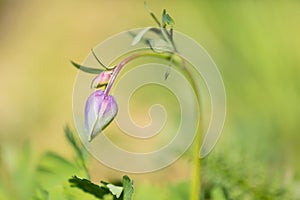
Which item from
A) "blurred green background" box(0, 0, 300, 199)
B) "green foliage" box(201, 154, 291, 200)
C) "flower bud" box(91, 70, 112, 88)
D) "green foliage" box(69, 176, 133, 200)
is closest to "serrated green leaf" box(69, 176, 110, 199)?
"green foliage" box(69, 176, 133, 200)

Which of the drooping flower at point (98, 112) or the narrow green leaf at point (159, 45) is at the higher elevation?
the narrow green leaf at point (159, 45)

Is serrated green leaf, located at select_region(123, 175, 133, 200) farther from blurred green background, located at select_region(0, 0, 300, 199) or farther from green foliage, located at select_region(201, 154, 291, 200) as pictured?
blurred green background, located at select_region(0, 0, 300, 199)

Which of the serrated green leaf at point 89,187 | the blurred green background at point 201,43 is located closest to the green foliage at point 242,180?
the blurred green background at point 201,43

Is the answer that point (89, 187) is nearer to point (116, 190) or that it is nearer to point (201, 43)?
point (116, 190)

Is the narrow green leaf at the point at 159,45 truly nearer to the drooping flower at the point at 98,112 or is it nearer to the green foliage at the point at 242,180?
the drooping flower at the point at 98,112

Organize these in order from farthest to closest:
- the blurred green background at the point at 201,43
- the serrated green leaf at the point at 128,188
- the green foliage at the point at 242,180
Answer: the blurred green background at the point at 201,43
the green foliage at the point at 242,180
the serrated green leaf at the point at 128,188

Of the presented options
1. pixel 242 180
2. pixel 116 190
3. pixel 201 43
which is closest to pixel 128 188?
pixel 116 190

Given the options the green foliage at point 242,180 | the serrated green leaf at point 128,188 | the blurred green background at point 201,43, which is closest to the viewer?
the serrated green leaf at point 128,188
